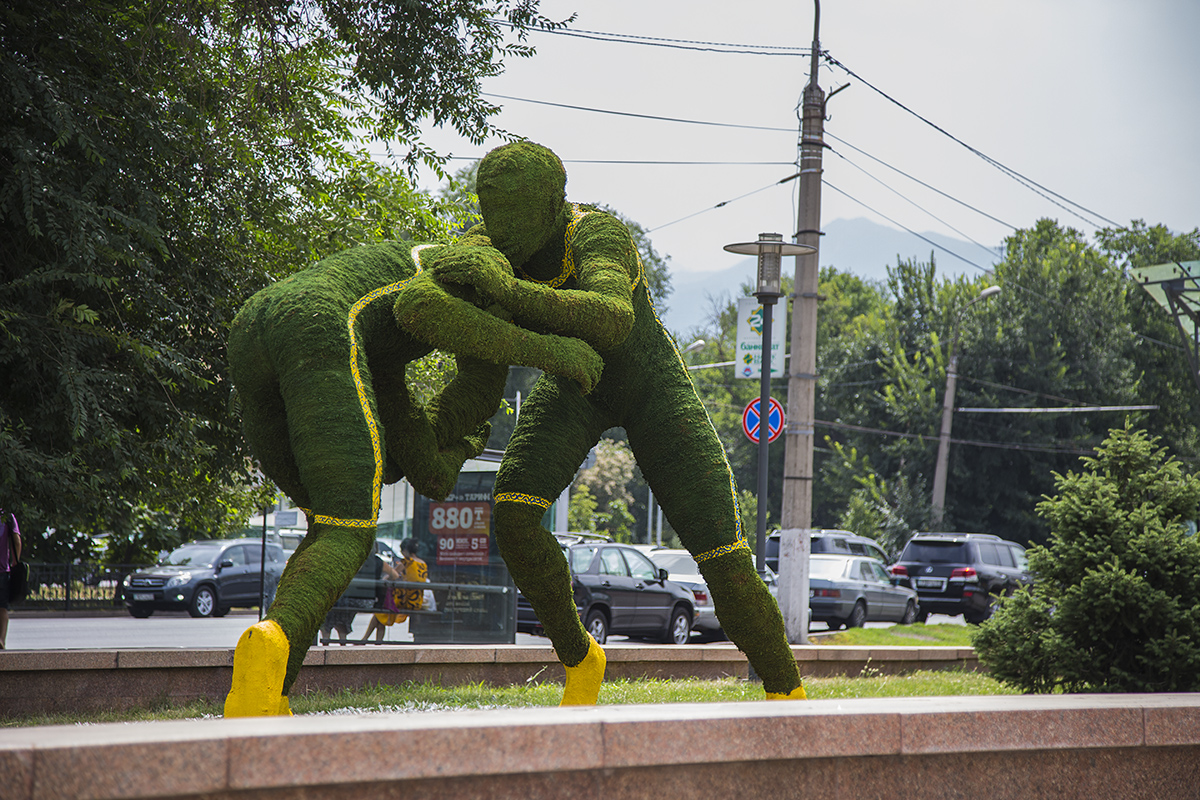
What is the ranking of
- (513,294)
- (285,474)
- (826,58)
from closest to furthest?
(513,294), (285,474), (826,58)

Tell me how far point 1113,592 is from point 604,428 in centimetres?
447

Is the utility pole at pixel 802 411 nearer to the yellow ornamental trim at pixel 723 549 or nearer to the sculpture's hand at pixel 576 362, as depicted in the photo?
the yellow ornamental trim at pixel 723 549

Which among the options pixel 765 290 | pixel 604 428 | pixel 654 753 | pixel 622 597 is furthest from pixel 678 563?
pixel 654 753

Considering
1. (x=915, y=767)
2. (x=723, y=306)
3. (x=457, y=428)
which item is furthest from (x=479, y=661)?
(x=723, y=306)

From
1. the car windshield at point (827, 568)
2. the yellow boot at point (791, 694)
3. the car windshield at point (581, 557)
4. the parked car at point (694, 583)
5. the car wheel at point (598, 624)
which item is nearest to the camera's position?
the yellow boot at point (791, 694)

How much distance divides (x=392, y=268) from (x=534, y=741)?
266cm

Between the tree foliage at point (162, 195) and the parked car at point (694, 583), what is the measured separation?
905 centimetres

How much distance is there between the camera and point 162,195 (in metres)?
8.11

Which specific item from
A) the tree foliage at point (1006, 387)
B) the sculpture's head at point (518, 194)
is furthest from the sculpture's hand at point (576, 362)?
the tree foliage at point (1006, 387)

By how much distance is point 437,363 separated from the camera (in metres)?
10.8

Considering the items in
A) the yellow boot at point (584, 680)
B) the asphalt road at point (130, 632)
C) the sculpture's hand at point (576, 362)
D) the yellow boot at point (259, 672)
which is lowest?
the asphalt road at point (130, 632)

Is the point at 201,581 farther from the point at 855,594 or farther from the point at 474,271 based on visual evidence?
the point at 474,271

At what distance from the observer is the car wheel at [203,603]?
1864 centimetres

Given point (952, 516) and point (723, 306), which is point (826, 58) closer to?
point (952, 516)
